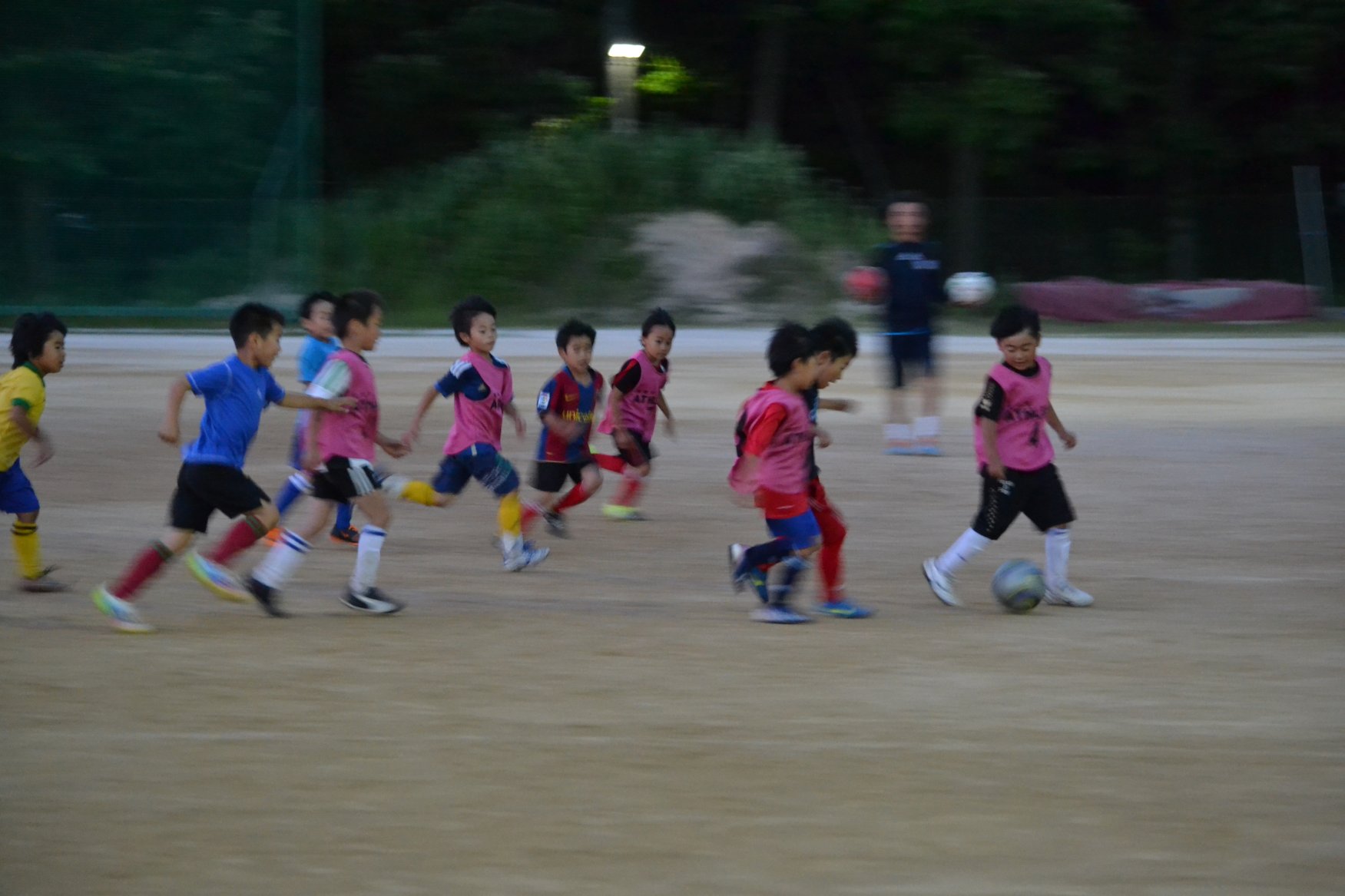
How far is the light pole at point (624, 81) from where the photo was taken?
29.6 metres

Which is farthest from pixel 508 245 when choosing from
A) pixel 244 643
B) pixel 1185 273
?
pixel 244 643

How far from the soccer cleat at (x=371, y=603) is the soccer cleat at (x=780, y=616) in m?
1.53

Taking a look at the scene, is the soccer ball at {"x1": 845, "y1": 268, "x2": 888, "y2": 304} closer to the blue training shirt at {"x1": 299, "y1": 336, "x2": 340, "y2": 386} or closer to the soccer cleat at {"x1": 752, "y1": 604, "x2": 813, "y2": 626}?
the blue training shirt at {"x1": 299, "y1": 336, "x2": 340, "y2": 386}

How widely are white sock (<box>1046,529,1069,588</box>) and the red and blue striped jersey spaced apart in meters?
2.55

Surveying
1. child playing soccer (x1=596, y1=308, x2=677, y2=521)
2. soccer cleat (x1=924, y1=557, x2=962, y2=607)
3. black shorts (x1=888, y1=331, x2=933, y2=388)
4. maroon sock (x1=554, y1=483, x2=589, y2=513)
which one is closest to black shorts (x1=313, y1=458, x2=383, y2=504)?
maroon sock (x1=554, y1=483, x2=589, y2=513)

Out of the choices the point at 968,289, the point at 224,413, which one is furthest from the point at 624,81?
the point at 224,413

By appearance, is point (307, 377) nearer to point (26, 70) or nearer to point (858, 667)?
point (858, 667)

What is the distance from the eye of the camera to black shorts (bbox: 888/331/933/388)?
11781 mm

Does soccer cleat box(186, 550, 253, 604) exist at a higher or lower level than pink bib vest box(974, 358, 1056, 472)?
lower

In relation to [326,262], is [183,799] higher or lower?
lower

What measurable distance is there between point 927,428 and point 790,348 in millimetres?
5363

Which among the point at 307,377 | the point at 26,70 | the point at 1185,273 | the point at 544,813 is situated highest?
the point at 26,70

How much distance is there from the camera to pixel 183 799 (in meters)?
4.39

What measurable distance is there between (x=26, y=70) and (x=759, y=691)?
21982 mm
